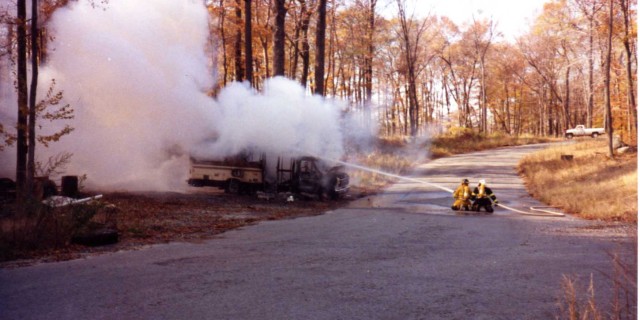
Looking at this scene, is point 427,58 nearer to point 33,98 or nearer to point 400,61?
point 400,61

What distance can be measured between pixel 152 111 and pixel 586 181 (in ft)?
58.5

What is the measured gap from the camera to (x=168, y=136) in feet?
69.0

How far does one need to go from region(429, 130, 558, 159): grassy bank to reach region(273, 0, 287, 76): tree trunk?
63.5ft

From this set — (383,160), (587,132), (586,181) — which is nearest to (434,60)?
(587,132)

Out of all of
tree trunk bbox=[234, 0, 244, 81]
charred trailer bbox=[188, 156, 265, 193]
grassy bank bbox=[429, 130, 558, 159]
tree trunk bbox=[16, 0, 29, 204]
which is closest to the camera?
tree trunk bbox=[16, 0, 29, 204]

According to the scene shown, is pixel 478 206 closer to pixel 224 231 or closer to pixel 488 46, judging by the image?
pixel 224 231

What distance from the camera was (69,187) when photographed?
15.9m

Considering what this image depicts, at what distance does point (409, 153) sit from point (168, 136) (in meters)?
21.1

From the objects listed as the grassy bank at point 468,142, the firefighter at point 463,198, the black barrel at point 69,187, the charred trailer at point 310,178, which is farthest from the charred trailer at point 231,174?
the grassy bank at point 468,142

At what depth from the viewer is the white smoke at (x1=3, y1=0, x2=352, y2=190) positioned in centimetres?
1902

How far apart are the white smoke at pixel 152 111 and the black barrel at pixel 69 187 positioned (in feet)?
13.9

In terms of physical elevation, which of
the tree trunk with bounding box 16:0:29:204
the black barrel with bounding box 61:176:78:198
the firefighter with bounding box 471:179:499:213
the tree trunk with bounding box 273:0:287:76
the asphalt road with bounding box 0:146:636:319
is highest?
the tree trunk with bounding box 273:0:287:76

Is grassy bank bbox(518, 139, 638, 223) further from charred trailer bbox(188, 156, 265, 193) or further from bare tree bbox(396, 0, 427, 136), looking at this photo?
bare tree bbox(396, 0, 427, 136)

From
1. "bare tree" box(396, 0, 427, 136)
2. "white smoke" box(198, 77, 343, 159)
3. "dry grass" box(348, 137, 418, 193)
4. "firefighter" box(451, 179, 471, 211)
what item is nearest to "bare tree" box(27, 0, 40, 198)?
"white smoke" box(198, 77, 343, 159)
